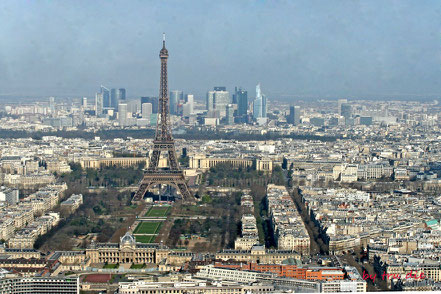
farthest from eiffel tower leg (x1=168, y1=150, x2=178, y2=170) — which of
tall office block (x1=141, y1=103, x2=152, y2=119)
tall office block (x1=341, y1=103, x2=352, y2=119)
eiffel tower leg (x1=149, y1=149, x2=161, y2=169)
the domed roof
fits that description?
tall office block (x1=341, y1=103, x2=352, y2=119)

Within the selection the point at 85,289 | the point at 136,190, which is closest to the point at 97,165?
the point at 136,190

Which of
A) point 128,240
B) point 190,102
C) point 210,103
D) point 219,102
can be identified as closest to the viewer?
point 128,240

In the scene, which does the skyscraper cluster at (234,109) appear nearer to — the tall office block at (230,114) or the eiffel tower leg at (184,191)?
the tall office block at (230,114)

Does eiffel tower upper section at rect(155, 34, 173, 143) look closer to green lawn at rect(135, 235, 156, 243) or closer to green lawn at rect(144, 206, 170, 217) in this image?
green lawn at rect(144, 206, 170, 217)

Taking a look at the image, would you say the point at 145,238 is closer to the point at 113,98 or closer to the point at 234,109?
the point at 113,98

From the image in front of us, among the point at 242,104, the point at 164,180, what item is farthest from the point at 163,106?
the point at 242,104

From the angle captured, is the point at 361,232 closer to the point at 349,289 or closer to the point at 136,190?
the point at 349,289

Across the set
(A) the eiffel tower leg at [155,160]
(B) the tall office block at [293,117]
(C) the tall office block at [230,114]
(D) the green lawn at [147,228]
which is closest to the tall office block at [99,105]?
(C) the tall office block at [230,114]
